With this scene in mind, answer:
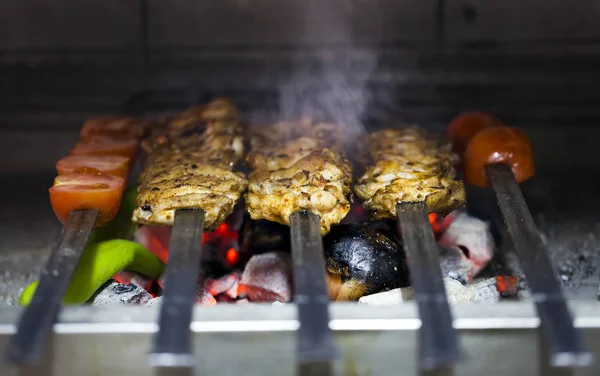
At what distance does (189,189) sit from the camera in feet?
6.98

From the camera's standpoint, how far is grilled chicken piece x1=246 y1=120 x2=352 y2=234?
2002 mm

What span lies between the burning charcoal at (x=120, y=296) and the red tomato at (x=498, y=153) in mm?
1176

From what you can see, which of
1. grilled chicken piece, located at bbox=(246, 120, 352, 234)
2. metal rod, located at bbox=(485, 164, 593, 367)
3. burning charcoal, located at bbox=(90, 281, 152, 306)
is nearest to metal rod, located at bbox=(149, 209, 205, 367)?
grilled chicken piece, located at bbox=(246, 120, 352, 234)

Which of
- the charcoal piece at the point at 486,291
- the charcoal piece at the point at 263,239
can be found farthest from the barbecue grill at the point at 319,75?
the charcoal piece at the point at 263,239

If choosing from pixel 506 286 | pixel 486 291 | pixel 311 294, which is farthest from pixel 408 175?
pixel 311 294

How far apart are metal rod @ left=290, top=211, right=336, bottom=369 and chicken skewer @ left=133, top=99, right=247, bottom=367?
0.76ft

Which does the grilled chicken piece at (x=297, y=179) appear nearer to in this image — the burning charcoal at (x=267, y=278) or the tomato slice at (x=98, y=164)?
the burning charcoal at (x=267, y=278)

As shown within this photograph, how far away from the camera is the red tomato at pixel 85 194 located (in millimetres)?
2055

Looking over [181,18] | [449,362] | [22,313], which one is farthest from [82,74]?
[449,362]

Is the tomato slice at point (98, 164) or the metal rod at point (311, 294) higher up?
the tomato slice at point (98, 164)

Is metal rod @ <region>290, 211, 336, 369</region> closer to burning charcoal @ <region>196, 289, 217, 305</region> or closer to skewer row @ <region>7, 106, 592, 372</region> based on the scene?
skewer row @ <region>7, 106, 592, 372</region>

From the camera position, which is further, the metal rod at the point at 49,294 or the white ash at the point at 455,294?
the white ash at the point at 455,294

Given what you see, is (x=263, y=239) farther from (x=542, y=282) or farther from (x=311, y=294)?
(x=542, y=282)

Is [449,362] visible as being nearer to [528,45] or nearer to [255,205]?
[255,205]
